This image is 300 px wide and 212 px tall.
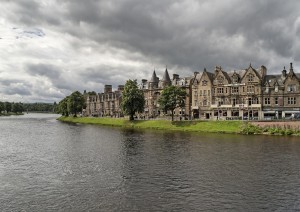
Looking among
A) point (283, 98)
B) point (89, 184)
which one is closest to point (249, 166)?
point (89, 184)

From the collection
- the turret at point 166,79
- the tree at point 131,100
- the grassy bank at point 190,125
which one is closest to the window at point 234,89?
the grassy bank at point 190,125

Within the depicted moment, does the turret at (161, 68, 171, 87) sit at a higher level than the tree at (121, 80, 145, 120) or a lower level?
higher

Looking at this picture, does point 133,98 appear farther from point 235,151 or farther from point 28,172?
point 28,172

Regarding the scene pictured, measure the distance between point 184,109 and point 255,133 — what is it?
4674 centimetres

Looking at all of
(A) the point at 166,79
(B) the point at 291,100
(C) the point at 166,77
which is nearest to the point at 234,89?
(B) the point at 291,100

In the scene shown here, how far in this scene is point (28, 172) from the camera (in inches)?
1326

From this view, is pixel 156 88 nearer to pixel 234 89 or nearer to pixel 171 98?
pixel 171 98

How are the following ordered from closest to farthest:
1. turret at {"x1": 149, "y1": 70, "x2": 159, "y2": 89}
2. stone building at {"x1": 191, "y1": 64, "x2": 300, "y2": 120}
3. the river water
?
the river water, stone building at {"x1": 191, "y1": 64, "x2": 300, "y2": 120}, turret at {"x1": 149, "y1": 70, "x2": 159, "y2": 89}

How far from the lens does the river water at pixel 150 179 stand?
78.2 ft

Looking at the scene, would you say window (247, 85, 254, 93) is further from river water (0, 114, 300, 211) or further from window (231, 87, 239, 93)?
river water (0, 114, 300, 211)

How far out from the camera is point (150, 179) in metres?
30.9

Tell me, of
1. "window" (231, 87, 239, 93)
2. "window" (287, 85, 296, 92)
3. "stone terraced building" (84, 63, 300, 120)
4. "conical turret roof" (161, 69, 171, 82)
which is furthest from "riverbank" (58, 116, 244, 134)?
"conical turret roof" (161, 69, 171, 82)

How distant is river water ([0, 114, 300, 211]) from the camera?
2383cm

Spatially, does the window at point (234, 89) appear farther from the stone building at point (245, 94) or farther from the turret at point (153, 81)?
the turret at point (153, 81)
